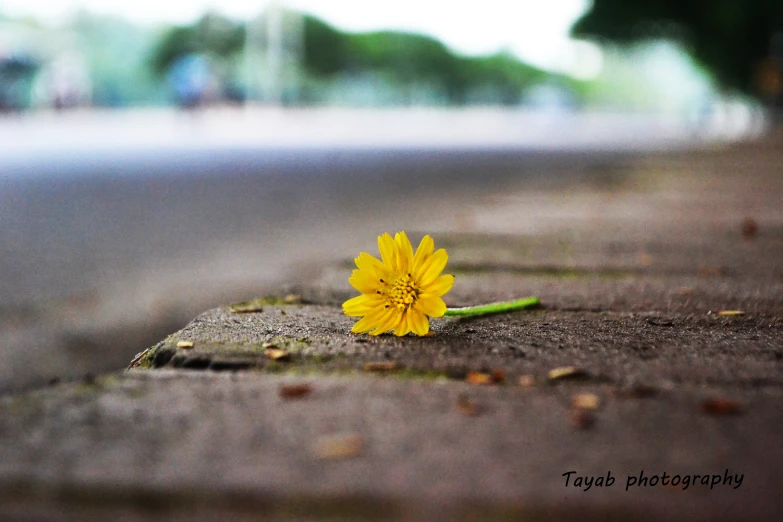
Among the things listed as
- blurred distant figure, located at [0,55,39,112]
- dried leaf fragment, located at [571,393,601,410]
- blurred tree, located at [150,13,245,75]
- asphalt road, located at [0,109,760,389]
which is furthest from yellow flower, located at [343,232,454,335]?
blurred tree, located at [150,13,245,75]

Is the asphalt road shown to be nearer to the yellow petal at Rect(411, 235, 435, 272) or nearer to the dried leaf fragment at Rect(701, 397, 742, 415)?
the yellow petal at Rect(411, 235, 435, 272)

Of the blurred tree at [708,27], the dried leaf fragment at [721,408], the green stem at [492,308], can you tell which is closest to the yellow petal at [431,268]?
the green stem at [492,308]

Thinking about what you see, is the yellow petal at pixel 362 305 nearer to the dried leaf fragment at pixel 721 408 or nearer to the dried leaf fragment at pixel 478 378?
the dried leaf fragment at pixel 478 378

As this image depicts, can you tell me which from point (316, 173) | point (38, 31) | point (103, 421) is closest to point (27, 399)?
point (103, 421)

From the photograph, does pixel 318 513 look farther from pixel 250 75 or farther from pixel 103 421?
pixel 250 75

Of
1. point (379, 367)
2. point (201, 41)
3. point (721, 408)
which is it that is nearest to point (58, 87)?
point (379, 367)
